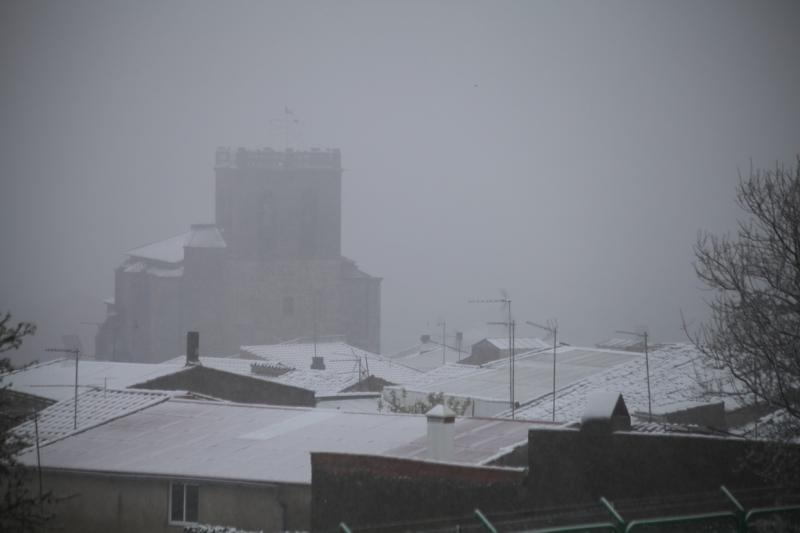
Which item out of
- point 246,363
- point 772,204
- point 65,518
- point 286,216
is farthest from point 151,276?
point 772,204

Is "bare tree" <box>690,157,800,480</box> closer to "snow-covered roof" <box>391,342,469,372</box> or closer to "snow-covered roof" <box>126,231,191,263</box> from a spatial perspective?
"snow-covered roof" <box>391,342,469,372</box>

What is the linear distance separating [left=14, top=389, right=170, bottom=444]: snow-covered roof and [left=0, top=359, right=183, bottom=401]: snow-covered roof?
1.94m

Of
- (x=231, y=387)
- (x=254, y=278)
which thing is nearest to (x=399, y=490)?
(x=231, y=387)

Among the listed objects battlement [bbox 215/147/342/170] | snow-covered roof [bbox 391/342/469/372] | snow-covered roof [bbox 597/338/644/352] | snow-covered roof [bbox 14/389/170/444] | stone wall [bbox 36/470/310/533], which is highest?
battlement [bbox 215/147/342/170]

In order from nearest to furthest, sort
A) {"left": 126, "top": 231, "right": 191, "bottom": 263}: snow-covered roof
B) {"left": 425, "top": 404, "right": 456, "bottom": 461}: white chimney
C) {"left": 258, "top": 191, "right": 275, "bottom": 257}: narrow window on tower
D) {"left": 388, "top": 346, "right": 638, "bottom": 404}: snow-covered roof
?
{"left": 425, "top": 404, "right": 456, "bottom": 461}: white chimney, {"left": 388, "top": 346, "right": 638, "bottom": 404}: snow-covered roof, {"left": 126, "top": 231, "right": 191, "bottom": 263}: snow-covered roof, {"left": 258, "top": 191, "right": 275, "bottom": 257}: narrow window on tower

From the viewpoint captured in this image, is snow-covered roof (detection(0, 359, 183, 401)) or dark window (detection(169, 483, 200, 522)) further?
snow-covered roof (detection(0, 359, 183, 401))

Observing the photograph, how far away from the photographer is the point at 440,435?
1529cm

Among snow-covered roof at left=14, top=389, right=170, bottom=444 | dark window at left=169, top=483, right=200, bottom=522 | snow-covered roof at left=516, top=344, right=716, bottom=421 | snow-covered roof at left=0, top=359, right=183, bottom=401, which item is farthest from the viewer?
snow-covered roof at left=0, top=359, right=183, bottom=401

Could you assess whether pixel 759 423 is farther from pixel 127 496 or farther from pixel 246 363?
pixel 246 363

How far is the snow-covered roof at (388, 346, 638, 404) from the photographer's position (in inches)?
1216

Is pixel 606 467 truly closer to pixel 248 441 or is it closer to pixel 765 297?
pixel 765 297

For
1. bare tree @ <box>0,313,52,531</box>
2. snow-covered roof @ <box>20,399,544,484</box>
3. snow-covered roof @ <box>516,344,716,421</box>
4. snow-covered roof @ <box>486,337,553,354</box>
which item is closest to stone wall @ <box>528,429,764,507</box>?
snow-covered roof @ <box>20,399,544,484</box>

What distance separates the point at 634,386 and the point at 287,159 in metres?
69.9

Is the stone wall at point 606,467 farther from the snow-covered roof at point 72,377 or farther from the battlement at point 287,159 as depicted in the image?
the battlement at point 287,159
